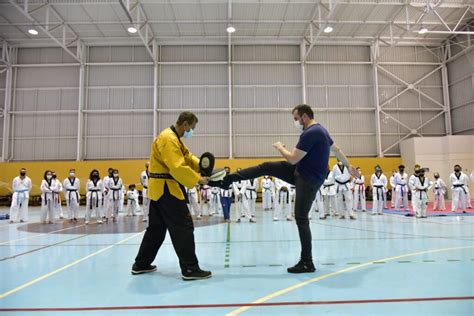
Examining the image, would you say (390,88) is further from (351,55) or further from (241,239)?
(241,239)

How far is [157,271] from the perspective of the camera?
4.04m

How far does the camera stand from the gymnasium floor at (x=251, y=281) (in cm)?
269

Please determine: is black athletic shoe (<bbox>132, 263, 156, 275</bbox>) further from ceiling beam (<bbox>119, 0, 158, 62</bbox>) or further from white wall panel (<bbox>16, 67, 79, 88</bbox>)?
white wall panel (<bbox>16, 67, 79, 88</bbox>)

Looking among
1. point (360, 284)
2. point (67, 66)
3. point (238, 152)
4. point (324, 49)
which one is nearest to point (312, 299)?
point (360, 284)

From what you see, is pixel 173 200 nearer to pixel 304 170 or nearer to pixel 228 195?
pixel 304 170

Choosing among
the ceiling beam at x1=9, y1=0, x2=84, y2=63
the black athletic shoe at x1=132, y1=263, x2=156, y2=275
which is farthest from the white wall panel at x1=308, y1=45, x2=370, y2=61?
the black athletic shoe at x1=132, y1=263, x2=156, y2=275

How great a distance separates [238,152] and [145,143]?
646 cm

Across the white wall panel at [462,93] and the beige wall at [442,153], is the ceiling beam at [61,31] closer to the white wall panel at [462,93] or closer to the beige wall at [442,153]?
the beige wall at [442,153]

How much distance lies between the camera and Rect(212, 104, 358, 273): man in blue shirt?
12.7 feet

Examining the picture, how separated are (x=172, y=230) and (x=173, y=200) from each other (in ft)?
1.14

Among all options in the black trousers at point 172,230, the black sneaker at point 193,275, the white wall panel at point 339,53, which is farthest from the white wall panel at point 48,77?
the black sneaker at point 193,275

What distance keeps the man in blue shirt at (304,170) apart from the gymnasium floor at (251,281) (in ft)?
1.39

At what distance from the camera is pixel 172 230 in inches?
148

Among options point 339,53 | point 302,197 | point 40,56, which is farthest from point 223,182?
point 40,56
